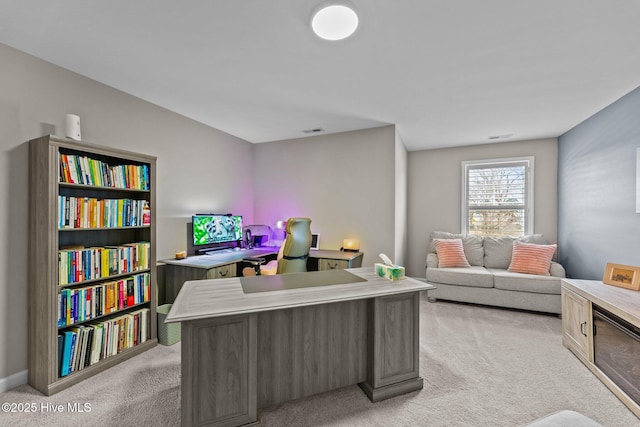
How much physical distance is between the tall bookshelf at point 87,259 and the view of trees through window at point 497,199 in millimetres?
4876

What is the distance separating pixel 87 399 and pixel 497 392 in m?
2.88

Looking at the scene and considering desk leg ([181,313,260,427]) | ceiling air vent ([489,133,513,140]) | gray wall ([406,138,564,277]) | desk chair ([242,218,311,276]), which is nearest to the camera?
desk leg ([181,313,260,427])

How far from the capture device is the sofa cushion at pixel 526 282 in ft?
11.1

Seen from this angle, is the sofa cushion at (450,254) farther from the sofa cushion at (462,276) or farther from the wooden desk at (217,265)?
the wooden desk at (217,265)

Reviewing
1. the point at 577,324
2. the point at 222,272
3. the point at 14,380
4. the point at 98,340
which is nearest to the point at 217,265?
the point at 222,272

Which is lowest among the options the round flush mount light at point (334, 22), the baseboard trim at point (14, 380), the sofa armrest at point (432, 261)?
the baseboard trim at point (14, 380)

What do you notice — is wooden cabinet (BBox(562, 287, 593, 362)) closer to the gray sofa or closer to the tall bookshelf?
the gray sofa

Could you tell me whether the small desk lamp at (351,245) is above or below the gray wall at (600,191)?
below

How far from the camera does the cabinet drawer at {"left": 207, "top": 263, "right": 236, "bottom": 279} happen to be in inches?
113

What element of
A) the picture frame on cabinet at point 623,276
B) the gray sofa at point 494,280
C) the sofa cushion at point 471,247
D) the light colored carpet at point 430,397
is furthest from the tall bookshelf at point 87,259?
the picture frame on cabinet at point 623,276

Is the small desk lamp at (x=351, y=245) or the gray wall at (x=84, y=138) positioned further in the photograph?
the small desk lamp at (x=351, y=245)

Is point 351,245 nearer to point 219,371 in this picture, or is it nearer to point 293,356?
point 293,356

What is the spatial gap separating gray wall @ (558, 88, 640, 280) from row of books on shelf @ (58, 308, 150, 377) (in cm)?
473

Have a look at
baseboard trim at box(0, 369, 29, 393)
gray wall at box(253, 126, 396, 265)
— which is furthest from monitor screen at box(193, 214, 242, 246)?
baseboard trim at box(0, 369, 29, 393)
